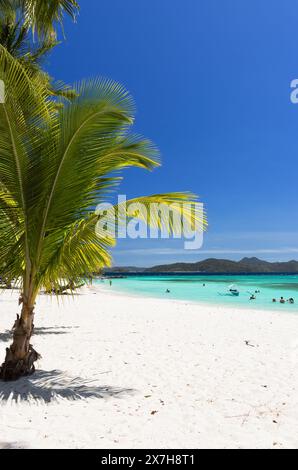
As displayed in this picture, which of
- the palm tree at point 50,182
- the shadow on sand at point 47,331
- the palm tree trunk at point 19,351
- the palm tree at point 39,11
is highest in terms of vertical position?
the palm tree at point 39,11

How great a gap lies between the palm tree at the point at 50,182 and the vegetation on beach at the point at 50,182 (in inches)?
0.5

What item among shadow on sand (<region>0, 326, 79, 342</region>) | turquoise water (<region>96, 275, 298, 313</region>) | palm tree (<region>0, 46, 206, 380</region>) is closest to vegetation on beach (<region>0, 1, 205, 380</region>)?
palm tree (<region>0, 46, 206, 380</region>)

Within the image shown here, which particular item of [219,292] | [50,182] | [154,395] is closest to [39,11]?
[50,182]

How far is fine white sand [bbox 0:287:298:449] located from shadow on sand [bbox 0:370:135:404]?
0.01 m

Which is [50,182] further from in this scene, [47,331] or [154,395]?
[47,331]

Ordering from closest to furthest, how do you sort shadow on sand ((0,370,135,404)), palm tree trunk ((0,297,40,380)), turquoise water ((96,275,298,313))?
shadow on sand ((0,370,135,404)), palm tree trunk ((0,297,40,380)), turquoise water ((96,275,298,313))

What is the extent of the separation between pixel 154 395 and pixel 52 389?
1.42 m

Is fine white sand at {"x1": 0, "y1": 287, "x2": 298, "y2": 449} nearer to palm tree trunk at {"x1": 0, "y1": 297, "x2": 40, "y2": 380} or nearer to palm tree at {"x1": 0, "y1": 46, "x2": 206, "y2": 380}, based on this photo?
palm tree trunk at {"x1": 0, "y1": 297, "x2": 40, "y2": 380}

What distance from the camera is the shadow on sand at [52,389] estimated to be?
4.81 meters

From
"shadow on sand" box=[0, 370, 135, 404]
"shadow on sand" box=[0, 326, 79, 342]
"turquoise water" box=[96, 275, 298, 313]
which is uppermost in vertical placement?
"shadow on sand" box=[0, 370, 135, 404]

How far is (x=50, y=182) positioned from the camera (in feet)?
17.0

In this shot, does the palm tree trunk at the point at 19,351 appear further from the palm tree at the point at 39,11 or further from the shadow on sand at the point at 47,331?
the palm tree at the point at 39,11

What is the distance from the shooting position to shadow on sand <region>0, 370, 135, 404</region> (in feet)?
15.8

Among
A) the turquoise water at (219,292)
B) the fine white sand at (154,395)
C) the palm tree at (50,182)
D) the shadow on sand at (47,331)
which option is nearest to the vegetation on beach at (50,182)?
the palm tree at (50,182)
